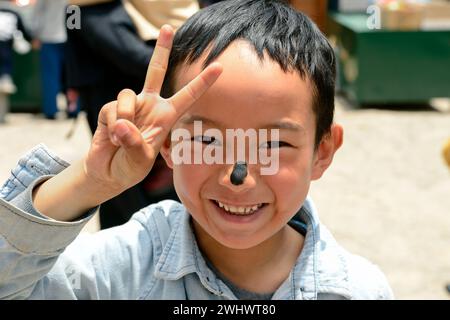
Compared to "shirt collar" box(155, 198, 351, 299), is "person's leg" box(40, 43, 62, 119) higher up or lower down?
lower down

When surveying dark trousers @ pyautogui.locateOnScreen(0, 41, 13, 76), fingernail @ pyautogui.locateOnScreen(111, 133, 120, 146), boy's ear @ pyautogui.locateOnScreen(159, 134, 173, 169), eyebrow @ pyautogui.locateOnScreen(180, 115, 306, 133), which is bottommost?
dark trousers @ pyautogui.locateOnScreen(0, 41, 13, 76)

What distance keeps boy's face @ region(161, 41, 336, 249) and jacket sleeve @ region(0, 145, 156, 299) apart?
0.17 metres

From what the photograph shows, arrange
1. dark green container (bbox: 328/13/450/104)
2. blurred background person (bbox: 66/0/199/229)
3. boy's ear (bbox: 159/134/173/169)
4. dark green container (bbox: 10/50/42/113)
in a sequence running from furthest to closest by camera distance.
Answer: dark green container (bbox: 10/50/42/113), dark green container (bbox: 328/13/450/104), blurred background person (bbox: 66/0/199/229), boy's ear (bbox: 159/134/173/169)

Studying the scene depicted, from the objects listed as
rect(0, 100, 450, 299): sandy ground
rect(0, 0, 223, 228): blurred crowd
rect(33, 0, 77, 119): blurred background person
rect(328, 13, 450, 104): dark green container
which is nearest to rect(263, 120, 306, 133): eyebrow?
rect(0, 0, 223, 228): blurred crowd

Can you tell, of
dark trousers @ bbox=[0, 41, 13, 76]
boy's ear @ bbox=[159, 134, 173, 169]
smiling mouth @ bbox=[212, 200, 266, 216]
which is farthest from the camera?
dark trousers @ bbox=[0, 41, 13, 76]

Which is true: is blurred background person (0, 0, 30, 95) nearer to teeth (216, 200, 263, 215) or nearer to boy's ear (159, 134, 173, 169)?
boy's ear (159, 134, 173, 169)

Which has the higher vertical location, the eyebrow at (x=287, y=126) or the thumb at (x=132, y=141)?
the thumb at (x=132, y=141)

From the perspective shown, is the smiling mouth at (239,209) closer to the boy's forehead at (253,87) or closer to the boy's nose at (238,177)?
the boy's nose at (238,177)

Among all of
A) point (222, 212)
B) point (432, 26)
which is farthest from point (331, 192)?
point (222, 212)

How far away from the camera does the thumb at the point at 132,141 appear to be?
1016 mm

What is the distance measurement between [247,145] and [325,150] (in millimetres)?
268

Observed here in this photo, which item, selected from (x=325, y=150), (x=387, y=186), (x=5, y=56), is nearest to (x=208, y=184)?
(x=325, y=150)

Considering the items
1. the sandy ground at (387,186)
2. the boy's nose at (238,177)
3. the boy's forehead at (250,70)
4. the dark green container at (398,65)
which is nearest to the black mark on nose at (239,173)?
the boy's nose at (238,177)

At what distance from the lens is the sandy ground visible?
3.69m
